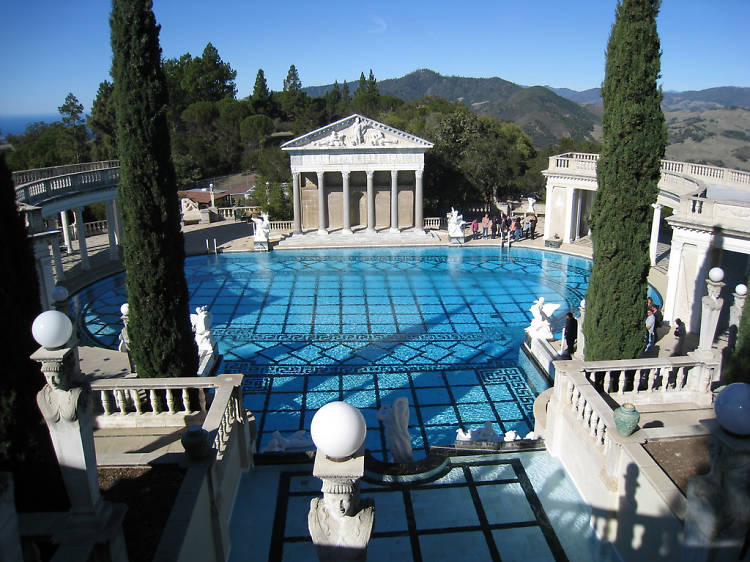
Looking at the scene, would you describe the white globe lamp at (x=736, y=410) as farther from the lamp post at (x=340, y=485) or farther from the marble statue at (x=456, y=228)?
the marble statue at (x=456, y=228)

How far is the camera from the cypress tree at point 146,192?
32.2 ft

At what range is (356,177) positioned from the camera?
35.0 meters

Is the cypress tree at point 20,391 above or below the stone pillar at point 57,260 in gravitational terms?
above

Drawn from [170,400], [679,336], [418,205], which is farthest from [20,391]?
[418,205]

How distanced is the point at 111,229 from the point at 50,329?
2436 centimetres

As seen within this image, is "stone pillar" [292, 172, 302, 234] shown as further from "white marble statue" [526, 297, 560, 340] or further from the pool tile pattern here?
the pool tile pattern

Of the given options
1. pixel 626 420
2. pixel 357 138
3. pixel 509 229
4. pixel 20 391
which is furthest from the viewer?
pixel 357 138

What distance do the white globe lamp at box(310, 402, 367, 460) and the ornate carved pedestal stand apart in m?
0.23

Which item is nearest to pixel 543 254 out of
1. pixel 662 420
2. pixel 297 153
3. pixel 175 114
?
pixel 297 153

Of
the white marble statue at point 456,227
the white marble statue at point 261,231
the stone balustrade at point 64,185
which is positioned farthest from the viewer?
the white marble statue at point 456,227

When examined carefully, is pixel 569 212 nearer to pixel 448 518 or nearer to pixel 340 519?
pixel 448 518

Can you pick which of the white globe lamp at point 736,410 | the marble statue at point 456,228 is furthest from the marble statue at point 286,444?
the marble statue at point 456,228

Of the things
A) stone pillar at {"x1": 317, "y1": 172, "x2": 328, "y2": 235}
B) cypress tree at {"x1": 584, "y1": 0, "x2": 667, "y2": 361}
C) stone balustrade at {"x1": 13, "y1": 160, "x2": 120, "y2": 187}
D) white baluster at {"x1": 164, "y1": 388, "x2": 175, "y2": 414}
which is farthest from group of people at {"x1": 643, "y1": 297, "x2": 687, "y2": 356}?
stone balustrade at {"x1": 13, "y1": 160, "x2": 120, "y2": 187}

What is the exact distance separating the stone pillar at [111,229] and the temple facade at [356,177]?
9.64 metres
